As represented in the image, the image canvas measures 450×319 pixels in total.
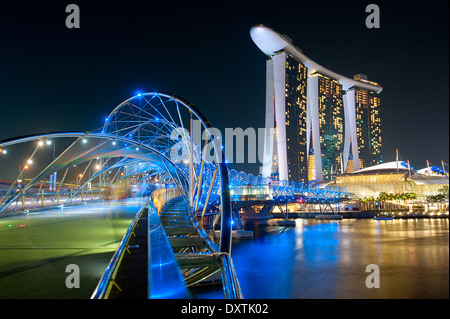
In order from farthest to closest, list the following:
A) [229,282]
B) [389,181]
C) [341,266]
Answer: [389,181], [341,266], [229,282]

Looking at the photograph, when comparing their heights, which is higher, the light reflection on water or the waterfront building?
the waterfront building

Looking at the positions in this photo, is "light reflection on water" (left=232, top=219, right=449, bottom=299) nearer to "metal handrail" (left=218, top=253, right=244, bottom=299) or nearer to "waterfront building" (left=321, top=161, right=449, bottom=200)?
"metal handrail" (left=218, top=253, right=244, bottom=299)

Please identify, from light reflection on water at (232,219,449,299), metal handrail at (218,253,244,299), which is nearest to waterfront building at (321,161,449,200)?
light reflection on water at (232,219,449,299)

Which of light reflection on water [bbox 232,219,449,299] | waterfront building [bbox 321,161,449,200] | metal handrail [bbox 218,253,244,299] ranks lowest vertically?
light reflection on water [bbox 232,219,449,299]

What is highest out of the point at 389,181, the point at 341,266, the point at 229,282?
the point at 389,181

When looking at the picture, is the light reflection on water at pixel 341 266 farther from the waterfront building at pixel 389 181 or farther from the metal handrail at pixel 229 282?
the waterfront building at pixel 389 181

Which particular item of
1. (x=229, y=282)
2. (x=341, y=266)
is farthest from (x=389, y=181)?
(x=229, y=282)

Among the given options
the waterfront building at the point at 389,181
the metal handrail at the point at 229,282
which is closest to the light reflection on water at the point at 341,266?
the metal handrail at the point at 229,282

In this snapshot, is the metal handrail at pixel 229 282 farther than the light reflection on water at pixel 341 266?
No

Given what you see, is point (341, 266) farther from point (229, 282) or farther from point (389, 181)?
point (389, 181)
